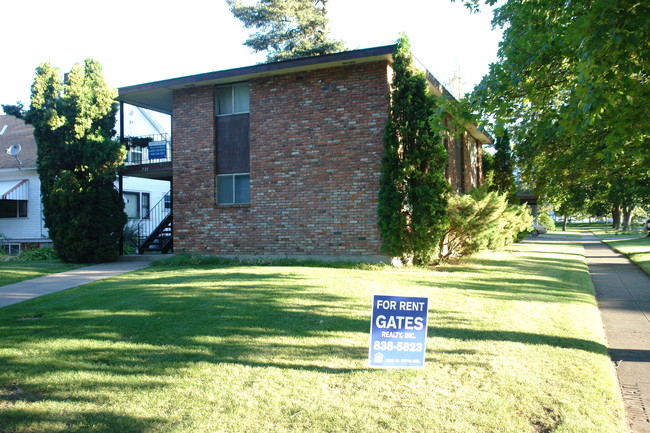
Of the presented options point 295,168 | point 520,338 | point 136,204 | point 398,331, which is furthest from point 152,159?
point 398,331

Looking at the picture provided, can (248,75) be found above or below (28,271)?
above

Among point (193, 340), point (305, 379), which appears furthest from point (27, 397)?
point (305, 379)

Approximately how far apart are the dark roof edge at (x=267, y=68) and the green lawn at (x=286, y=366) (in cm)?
651

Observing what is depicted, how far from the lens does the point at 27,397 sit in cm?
421

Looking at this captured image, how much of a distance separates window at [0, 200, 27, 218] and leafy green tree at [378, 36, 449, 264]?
19014 millimetres

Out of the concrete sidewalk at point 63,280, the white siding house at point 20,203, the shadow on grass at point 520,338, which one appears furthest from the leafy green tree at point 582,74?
the white siding house at point 20,203

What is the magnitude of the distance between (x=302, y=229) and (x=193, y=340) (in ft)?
27.0

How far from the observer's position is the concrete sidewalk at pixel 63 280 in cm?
905

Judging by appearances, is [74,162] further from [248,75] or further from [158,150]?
[248,75]

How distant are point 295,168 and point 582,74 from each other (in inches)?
375

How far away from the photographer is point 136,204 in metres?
24.2

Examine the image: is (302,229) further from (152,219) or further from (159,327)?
(152,219)

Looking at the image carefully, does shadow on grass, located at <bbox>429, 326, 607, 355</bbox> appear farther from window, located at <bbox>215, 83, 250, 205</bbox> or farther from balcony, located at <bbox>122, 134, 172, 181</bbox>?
balcony, located at <bbox>122, 134, 172, 181</bbox>

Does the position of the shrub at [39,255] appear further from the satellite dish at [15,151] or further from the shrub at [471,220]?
the shrub at [471,220]
